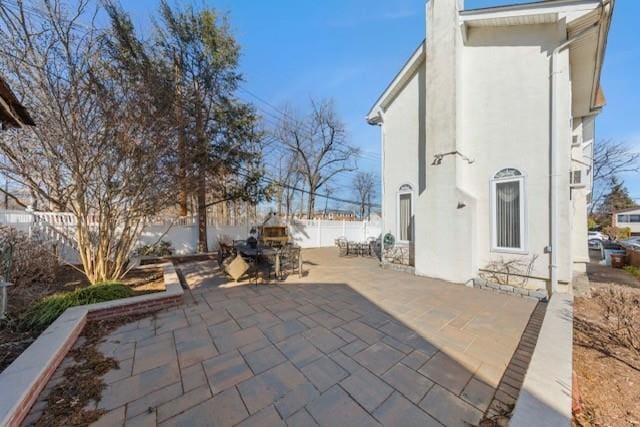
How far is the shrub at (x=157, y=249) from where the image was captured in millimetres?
9233

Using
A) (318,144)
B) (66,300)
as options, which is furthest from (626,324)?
(318,144)

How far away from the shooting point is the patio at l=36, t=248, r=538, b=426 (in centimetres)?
201

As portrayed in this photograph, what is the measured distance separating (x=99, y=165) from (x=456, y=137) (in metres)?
7.37

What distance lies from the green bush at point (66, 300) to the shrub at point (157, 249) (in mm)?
5240

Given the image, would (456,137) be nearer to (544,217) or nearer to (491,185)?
(491,185)

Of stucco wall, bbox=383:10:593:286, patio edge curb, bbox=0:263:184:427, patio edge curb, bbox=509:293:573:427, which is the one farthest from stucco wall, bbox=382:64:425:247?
patio edge curb, bbox=0:263:184:427

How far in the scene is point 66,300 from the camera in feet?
12.6

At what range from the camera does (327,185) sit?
24.4m

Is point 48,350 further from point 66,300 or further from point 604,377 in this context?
point 604,377

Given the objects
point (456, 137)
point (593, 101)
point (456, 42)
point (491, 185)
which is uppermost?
point (456, 42)

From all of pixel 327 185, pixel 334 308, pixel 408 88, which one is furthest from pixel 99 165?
pixel 327 185

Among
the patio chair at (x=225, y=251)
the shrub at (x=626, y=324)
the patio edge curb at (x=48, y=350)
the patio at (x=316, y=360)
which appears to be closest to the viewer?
the patio edge curb at (x=48, y=350)

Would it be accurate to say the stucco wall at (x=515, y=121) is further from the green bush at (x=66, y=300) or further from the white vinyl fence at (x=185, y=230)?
the white vinyl fence at (x=185, y=230)

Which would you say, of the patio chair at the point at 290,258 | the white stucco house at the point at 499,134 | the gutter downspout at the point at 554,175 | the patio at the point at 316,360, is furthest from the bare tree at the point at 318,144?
the patio at the point at 316,360
